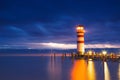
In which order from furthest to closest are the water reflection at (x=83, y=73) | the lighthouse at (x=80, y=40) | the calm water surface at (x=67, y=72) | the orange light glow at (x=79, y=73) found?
the lighthouse at (x=80, y=40), the calm water surface at (x=67, y=72), the orange light glow at (x=79, y=73), the water reflection at (x=83, y=73)

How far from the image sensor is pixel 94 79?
1330 inches

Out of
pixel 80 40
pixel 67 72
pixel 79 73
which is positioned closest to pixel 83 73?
pixel 79 73

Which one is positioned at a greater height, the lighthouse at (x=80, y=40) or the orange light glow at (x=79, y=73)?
the lighthouse at (x=80, y=40)

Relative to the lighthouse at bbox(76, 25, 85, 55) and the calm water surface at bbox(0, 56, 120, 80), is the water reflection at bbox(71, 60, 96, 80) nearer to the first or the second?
the calm water surface at bbox(0, 56, 120, 80)

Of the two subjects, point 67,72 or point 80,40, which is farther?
point 80,40

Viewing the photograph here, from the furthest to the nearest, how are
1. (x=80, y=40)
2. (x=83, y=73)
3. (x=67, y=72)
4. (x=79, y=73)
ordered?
(x=80, y=40), (x=67, y=72), (x=79, y=73), (x=83, y=73)

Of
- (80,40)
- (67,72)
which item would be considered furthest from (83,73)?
(80,40)

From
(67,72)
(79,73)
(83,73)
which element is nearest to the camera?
(83,73)

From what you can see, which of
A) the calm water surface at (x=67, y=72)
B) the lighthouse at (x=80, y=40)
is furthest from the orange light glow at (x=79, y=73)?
the lighthouse at (x=80, y=40)

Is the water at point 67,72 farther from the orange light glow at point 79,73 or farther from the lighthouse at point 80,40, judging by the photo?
the lighthouse at point 80,40

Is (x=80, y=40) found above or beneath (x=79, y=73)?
above

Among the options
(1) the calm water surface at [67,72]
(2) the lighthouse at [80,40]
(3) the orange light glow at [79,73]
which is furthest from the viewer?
(2) the lighthouse at [80,40]

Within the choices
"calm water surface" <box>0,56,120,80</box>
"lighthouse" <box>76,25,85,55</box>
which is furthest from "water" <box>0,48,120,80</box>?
"lighthouse" <box>76,25,85,55</box>

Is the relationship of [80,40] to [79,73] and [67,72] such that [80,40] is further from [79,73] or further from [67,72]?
[79,73]
